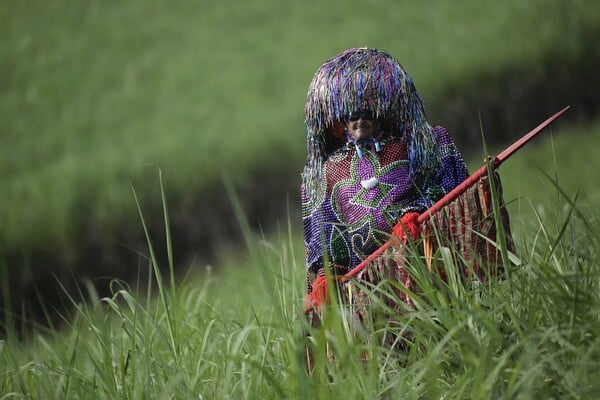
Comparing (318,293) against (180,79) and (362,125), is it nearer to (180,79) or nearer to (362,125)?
(362,125)

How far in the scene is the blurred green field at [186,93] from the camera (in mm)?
4258

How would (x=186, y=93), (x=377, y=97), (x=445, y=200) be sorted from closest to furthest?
(x=445, y=200) → (x=377, y=97) → (x=186, y=93)

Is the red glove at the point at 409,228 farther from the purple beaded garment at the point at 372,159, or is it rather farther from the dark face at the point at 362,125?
the dark face at the point at 362,125

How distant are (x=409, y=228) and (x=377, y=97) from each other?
29 centimetres

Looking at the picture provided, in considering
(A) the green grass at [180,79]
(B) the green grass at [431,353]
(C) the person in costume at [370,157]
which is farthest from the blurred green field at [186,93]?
(B) the green grass at [431,353]

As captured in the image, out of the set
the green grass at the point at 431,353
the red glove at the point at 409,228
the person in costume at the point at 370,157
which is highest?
the person in costume at the point at 370,157

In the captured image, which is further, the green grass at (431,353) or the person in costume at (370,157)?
the person in costume at (370,157)

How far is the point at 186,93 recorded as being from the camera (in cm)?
513

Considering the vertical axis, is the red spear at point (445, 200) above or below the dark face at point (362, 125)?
below

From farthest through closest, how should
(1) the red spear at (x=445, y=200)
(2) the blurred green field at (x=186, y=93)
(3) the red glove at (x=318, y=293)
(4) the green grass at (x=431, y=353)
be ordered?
1. (2) the blurred green field at (x=186, y=93)
2. (3) the red glove at (x=318, y=293)
3. (1) the red spear at (x=445, y=200)
4. (4) the green grass at (x=431, y=353)

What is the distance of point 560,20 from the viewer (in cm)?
497

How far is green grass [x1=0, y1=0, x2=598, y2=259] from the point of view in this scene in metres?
4.30

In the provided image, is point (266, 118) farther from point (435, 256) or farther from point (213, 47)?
point (435, 256)

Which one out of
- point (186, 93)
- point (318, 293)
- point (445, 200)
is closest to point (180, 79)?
point (186, 93)
